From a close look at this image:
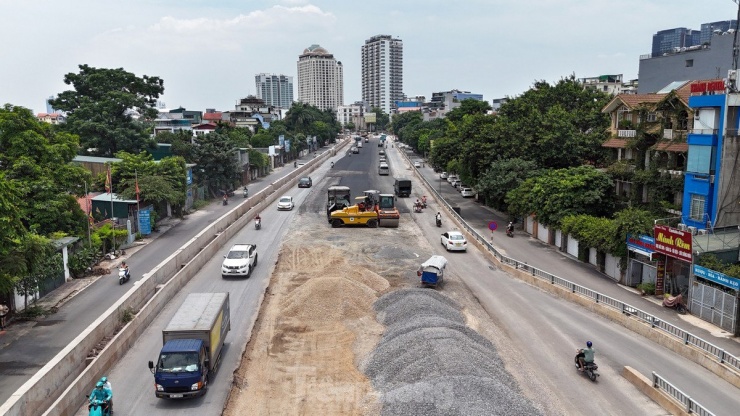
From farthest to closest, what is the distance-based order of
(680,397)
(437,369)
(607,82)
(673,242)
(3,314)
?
(607,82), (673,242), (3,314), (437,369), (680,397)

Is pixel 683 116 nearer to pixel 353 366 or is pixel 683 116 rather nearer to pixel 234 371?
pixel 353 366

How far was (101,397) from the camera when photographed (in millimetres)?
17406

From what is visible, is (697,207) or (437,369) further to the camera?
(697,207)

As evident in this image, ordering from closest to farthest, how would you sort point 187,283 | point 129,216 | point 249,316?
1. point 249,316
2. point 187,283
3. point 129,216

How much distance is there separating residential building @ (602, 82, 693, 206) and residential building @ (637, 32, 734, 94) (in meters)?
14.5

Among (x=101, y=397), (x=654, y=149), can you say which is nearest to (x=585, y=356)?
(x=101, y=397)

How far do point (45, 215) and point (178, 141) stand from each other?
4040 cm

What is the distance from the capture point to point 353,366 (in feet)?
74.5

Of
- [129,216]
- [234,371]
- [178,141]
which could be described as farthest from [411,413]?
[178,141]

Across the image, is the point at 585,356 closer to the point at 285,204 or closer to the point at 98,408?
the point at 98,408

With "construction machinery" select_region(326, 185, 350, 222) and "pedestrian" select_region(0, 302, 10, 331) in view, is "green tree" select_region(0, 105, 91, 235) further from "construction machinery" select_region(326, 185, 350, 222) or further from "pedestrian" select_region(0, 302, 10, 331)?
"construction machinery" select_region(326, 185, 350, 222)

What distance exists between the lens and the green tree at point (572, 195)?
1649 inches

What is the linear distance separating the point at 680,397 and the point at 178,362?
16481 millimetres

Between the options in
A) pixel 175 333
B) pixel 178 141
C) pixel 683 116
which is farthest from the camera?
pixel 178 141
